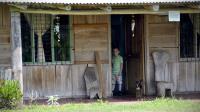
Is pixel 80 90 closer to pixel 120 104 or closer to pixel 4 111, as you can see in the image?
pixel 120 104

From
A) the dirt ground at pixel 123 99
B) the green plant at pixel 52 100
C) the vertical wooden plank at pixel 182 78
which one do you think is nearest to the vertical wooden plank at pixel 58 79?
the dirt ground at pixel 123 99

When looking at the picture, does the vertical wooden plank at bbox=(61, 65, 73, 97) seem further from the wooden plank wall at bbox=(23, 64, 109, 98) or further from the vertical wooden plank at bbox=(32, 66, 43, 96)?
the vertical wooden plank at bbox=(32, 66, 43, 96)

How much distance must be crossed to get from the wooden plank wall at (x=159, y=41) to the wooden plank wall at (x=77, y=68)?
4.30 ft

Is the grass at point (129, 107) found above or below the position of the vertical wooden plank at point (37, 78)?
below

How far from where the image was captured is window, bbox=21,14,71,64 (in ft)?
54.5

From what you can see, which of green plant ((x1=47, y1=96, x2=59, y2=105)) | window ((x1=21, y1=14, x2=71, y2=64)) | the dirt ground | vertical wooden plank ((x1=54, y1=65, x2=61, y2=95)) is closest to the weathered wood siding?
the dirt ground

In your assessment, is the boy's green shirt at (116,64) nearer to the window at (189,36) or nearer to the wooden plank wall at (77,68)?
the wooden plank wall at (77,68)

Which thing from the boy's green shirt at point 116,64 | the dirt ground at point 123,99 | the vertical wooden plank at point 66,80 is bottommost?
the dirt ground at point 123,99

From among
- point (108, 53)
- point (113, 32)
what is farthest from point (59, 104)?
point (113, 32)

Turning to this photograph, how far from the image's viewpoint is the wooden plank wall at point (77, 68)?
1670 centimetres

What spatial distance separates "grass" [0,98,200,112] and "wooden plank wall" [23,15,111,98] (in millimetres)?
1534

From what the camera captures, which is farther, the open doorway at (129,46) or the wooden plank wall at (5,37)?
the open doorway at (129,46)

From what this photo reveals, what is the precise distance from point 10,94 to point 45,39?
296 cm

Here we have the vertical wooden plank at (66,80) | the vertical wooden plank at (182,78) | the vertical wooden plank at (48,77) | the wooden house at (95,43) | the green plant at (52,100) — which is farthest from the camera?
the vertical wooden plank at (182,78)
